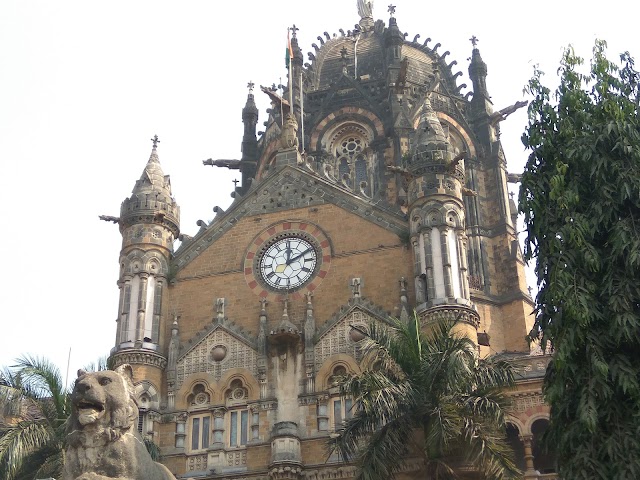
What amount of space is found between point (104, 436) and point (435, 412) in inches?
438

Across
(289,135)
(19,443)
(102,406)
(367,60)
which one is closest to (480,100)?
(367,60)

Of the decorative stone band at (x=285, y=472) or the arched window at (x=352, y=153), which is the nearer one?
the decorative stone band at (x=285, y=472)

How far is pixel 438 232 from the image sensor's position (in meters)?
31.4

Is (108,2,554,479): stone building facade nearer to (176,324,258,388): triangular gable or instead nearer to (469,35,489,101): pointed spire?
(176,324,258,388): triangular gable

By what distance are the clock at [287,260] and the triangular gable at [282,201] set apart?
0.90m

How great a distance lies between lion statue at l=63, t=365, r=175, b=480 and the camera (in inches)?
559

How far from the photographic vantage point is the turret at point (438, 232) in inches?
1187

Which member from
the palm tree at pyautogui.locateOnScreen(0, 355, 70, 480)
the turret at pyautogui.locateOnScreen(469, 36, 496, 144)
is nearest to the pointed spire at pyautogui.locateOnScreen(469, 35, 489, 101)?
the turret at pyautogui.locateOnScreen(469, 36, 496, 144)

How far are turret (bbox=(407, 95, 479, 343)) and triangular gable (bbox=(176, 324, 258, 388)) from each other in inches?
221

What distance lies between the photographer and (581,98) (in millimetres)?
21938

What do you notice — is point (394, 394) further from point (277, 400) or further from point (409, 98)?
point (409, 98)

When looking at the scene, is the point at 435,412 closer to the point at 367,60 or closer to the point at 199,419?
the point at 199,419

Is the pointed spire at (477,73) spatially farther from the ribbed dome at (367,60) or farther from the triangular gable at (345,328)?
the triangular gable at (345,328)

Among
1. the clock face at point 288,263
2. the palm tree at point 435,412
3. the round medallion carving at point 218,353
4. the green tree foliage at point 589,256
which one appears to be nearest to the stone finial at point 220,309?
the round medallion carving at point 218,353
